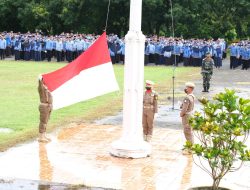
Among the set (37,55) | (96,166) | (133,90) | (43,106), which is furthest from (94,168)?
(37,55)

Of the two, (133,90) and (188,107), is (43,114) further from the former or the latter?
(188,107)

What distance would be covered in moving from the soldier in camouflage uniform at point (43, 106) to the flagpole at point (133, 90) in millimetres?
2157

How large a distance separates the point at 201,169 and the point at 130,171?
1553 mm

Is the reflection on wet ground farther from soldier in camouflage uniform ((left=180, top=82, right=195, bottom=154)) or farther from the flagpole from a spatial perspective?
soldier in camouflage uniform ((left=180, top=82, right=195, bottom=154))

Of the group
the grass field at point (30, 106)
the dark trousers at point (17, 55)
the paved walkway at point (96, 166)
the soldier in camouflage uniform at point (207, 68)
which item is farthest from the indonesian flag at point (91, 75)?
the dark trousers at point (17, 55)

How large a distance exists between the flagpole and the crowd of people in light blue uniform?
75.5 ft

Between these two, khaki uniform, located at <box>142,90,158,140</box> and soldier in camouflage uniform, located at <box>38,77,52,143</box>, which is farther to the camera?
soldier in camouflage uniform, located at <box>38,77,52,143</box>

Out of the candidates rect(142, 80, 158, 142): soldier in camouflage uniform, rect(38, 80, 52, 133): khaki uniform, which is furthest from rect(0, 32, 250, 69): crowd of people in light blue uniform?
rect(38, 80, 52, 133): khaki uniform

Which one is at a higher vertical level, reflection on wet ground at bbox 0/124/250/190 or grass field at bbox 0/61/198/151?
grass field at bbox 0/61/198/151

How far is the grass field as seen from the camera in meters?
15.7

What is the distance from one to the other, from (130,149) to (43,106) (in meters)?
2.74

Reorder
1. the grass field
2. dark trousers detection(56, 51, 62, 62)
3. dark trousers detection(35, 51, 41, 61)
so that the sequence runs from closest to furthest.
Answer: the grass field
dark trousers detection(56, 51, 62, 62)
dark trousers detection(35, 51, 41, 61)

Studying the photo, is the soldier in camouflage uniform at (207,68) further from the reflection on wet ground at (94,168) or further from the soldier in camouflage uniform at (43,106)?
the soldier in camouflage uniform at (43,106)

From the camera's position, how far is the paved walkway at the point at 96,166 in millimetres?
10977
